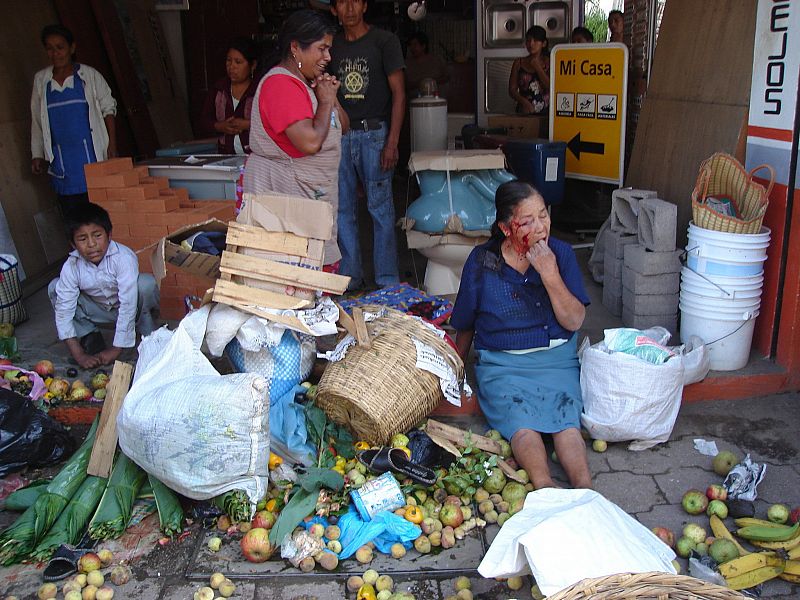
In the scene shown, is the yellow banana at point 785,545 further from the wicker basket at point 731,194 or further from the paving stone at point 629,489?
the wicker basket at point 731,194

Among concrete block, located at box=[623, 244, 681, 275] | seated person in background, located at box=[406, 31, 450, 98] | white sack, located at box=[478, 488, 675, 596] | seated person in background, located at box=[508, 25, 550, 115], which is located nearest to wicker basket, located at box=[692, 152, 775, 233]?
concrete block, located at box=[623, 244, 681, 275]

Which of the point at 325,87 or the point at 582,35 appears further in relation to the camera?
the point at 582,35

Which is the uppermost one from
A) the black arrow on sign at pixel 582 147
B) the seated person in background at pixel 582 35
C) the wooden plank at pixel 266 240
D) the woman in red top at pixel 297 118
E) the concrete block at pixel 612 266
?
the seated person in background at pixel 582 35

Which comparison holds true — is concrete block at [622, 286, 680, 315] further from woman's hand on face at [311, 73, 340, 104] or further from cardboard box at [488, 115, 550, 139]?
cardboard box at [488, 115, 550, 139]

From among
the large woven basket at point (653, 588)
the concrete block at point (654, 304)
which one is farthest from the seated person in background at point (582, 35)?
the large woven basket at point (653, 588)

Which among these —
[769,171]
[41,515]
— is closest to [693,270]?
[769,171]

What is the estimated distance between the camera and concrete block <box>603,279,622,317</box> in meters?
5.04

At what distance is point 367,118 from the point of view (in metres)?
5.49

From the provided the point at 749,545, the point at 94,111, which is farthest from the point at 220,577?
the point at 94,111

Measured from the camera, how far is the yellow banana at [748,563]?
9.59 ft

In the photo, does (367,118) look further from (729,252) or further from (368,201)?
(729,252)

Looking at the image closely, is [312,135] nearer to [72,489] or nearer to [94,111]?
[72,489]

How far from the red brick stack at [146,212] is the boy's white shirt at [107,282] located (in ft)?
1.51

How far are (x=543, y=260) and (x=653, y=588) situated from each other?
1.66 m
